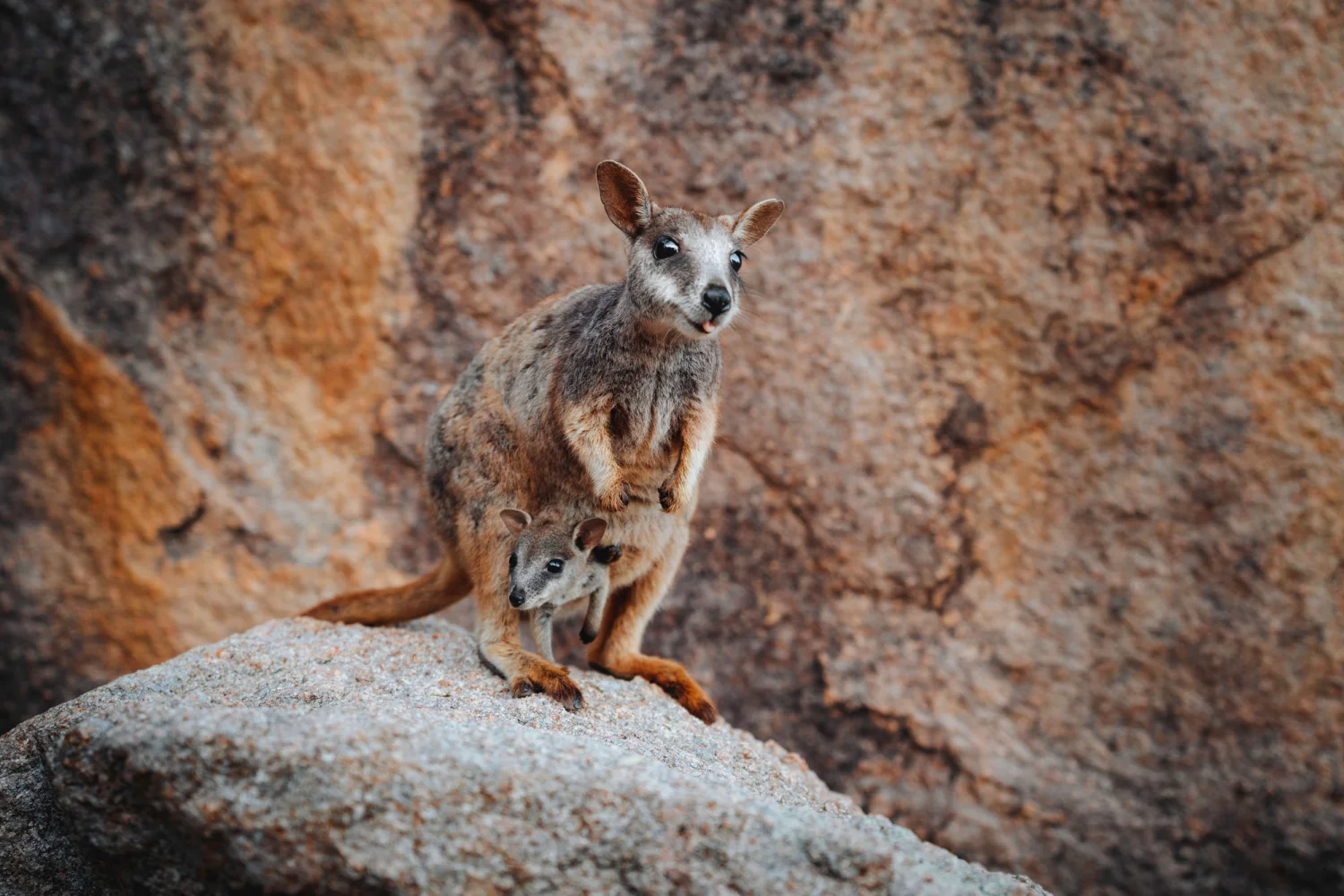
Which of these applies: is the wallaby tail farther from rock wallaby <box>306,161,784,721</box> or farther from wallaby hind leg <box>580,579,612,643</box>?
wallaby hind leg <box>580,579,612,643</box>

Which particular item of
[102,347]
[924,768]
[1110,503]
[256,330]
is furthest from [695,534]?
[102,347]

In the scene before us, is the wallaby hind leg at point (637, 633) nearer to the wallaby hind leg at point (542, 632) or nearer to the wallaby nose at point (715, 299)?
the wallaby hind leg at point (542, 632)

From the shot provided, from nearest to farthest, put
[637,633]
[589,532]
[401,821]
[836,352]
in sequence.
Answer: [401,821] < [589,532] < [637,633] < [836,352]

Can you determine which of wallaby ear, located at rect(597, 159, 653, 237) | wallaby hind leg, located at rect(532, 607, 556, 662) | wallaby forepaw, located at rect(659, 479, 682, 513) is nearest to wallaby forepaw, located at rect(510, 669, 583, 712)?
wallaby hind leg, located at rect(532, 607, 556, 662)

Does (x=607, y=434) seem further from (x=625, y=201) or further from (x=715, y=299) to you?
(x=625, y=201)

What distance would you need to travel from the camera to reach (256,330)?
5988 mm

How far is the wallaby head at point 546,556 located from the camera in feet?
12.2

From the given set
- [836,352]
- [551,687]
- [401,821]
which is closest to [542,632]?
[551,687]

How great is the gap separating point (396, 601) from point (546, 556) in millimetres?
963

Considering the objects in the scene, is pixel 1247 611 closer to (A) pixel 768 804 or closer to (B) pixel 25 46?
(A) pixel 768 804

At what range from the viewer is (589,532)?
3.83 m

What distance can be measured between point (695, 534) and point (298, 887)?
344 cm

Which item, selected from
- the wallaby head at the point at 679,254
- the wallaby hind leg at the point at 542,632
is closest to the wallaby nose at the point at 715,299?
the wallaby head at the point at 679,254

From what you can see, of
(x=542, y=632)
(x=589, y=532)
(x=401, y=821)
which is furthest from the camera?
(x=542, y=632)
